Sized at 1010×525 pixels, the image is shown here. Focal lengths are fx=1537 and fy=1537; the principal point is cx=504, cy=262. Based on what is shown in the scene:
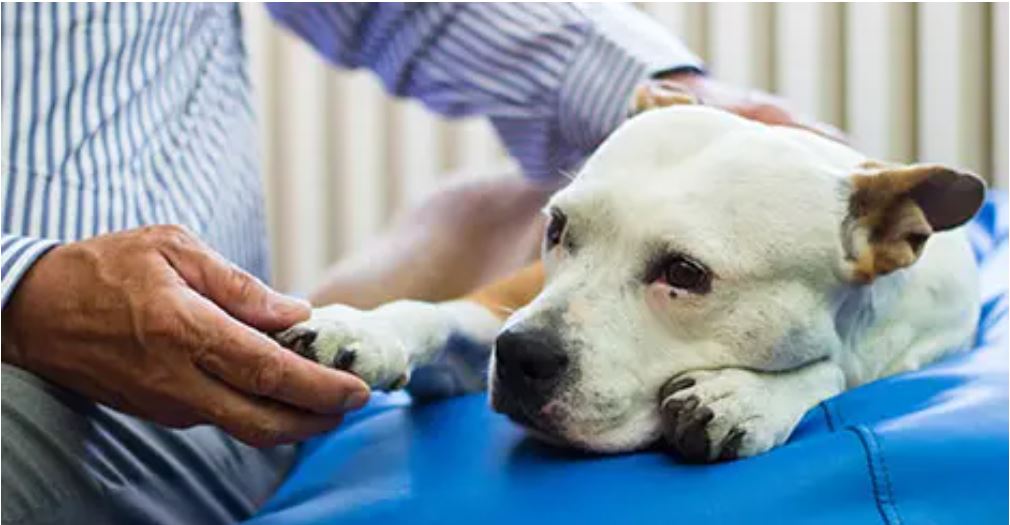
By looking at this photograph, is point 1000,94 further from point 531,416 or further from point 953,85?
point 531,416

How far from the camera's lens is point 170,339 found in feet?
3.15

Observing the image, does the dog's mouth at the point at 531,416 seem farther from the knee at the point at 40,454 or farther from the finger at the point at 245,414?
the knee at the point at 40,454

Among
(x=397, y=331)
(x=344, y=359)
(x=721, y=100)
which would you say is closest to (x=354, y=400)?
(x=344, y=359)

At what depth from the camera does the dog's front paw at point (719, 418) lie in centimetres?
94

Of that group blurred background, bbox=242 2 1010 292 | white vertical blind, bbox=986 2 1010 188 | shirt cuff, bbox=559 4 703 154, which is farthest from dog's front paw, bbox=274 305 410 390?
white vertical blind, bbox=986 2 1010 188

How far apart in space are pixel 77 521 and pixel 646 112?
50 cm

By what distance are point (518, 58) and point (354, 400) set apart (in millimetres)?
720

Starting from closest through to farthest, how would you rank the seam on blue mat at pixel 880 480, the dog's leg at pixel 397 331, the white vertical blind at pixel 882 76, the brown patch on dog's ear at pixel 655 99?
the seam on blue mat at pixel 880 480 < the dog's leg at pixel 397 331 < the brown patch on dog's ear at pixel 655 99 < the white vertical blind at pixel 882 76

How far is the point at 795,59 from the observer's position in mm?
2396

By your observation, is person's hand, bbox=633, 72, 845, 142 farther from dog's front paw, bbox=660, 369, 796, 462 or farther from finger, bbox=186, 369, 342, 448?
finger, bbox=186, 369, 342, 448

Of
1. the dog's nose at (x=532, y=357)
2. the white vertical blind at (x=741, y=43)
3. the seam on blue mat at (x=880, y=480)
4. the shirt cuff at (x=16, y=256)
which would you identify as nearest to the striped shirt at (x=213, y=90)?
the shirt cuff at (x=16, y=256)

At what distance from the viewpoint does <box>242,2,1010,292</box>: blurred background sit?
7.60ft

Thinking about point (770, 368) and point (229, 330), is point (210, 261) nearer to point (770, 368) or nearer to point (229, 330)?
point (229, 330)

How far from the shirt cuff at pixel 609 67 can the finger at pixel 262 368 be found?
0.60 meters
